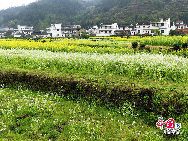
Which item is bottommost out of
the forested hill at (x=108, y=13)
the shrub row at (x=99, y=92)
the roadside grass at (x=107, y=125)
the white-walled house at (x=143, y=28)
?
the roadside grass at (x=107, y=125)

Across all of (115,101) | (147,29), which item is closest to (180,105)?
(115,101)

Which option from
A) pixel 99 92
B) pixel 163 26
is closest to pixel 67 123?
pixel 99 92

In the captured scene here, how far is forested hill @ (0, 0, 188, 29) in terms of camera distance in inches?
4136

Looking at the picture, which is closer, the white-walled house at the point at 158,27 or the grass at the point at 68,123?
the grass at the point at 68,123

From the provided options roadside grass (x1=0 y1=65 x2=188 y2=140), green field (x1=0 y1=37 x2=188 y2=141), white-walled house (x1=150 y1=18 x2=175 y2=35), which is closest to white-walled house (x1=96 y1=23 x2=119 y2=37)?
white-walled house (x1=150 y1=18 x2=175 y2=35)

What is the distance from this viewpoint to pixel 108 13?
14150 cm

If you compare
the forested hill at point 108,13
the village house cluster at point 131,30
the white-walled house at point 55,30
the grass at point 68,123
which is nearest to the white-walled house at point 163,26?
the village house cluster at point 131,30

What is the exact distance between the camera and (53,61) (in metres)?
11.8

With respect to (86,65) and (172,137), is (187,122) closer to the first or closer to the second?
(172,137)

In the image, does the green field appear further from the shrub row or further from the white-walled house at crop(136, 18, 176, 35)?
the white-walled house at crop(136, 18, 176, 35)

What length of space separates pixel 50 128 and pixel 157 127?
11.7 feet

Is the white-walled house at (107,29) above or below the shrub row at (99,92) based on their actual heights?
above

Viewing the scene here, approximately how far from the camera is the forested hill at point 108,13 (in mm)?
105062

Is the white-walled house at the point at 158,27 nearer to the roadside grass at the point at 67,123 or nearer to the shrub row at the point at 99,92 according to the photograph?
the shrub row at the point at 99,92
